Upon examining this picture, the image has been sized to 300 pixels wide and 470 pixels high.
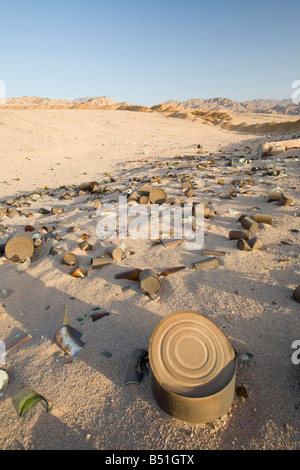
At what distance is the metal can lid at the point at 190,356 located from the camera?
4.74 ft

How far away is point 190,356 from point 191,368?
6 centimetres

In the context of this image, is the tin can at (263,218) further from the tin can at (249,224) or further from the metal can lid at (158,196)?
the metal can lid at (158,196)

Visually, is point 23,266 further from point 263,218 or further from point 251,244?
point 263,218

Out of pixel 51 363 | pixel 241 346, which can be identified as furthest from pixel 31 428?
pixel 241 346

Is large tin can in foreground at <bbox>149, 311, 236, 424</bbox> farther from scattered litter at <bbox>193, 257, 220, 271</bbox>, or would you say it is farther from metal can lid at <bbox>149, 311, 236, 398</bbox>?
scattered litter at <bbox>193, 257, 220, 271</bbox>

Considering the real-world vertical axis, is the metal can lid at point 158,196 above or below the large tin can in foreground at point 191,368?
above

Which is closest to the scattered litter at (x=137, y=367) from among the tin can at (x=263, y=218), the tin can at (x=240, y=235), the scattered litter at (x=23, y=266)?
the tin can at (x=240, y=235)

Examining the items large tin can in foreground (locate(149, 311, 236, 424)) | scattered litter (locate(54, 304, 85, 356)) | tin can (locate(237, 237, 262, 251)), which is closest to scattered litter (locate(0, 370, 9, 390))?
scattered litter (locate(54, 304, 85, 356))

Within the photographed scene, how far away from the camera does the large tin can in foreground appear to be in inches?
55.6

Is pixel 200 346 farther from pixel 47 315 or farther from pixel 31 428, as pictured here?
pixel 47 315

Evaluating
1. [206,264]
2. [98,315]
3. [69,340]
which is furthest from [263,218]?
[69,340]

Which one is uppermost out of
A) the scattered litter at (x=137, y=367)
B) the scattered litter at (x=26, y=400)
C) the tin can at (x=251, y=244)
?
the tin can at (x=251, y=244)

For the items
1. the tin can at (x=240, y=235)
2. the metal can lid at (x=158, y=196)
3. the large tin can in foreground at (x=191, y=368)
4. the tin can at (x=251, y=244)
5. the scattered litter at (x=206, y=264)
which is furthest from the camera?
the metal can lid at (x=158, y=196)

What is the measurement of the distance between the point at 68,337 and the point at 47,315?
1.58 feet
